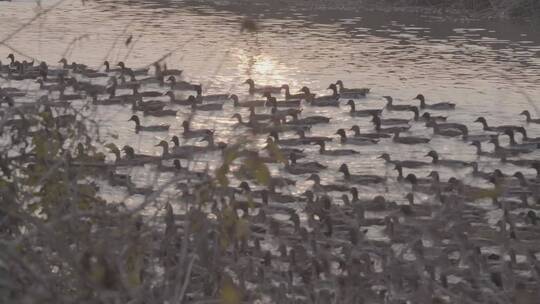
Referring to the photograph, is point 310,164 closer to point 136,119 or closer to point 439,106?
point 136,119

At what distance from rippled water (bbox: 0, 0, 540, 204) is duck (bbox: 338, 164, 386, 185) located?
438 millimetres

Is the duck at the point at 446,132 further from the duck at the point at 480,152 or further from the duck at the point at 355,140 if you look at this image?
the duck at the point at 355,140

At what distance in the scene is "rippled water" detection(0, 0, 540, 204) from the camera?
21130 mm

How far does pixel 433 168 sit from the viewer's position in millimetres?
17500

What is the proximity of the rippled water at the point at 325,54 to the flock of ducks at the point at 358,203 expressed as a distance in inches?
15.1

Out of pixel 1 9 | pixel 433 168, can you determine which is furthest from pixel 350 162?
pixel 1 9

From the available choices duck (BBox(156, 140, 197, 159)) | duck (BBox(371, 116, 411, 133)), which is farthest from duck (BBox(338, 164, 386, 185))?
duck (BBox(371, 116, 411, 133))

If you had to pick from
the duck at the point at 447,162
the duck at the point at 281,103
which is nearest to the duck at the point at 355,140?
the duck at the point at 447,162

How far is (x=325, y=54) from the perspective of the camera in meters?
31.6

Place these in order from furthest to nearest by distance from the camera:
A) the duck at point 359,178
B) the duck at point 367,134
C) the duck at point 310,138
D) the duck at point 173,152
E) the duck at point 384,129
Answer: the duck at point 384,129
the duck at point 367,134
the duck at point 310,138
the duck at point 173,152
the duck at point 359,178

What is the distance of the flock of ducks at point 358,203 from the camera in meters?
7.98

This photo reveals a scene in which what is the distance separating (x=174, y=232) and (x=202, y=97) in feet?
39.4

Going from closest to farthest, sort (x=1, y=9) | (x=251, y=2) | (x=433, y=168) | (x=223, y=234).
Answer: (x=223, y=234)
(x=433, y=168)
(x=1, y=9)
(x=251, y=2)

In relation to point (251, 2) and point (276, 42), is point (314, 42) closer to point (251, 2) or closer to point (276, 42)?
point (276, 42)
